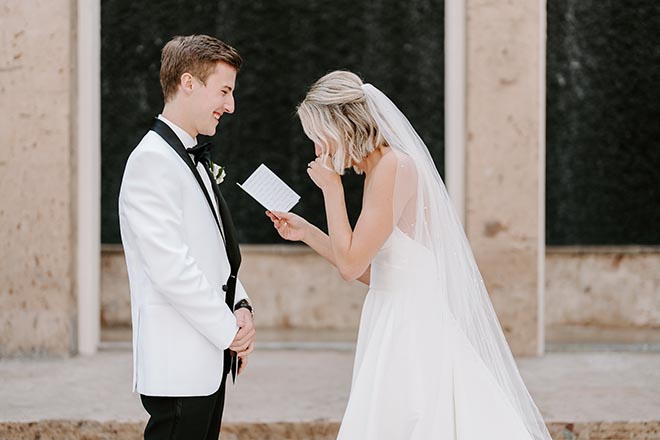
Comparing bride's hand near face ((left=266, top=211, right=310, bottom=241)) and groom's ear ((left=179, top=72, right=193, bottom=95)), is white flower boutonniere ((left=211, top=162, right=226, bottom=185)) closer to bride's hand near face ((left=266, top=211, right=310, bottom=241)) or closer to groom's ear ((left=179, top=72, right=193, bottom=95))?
bride's hand near face ((left=266, top=211, right=310, bottom=241))

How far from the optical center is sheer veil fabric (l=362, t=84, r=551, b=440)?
10.8ft

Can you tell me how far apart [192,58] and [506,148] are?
151 inches

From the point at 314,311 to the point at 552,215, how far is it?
2.08 metres

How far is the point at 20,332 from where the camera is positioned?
21.0 feet

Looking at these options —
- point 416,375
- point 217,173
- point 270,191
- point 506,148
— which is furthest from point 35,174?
point 416,375

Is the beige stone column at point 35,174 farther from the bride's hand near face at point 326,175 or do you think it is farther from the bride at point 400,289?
the bride's hand near face at point 326,175

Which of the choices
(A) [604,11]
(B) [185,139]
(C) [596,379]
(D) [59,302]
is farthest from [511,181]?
(B) [185,139]

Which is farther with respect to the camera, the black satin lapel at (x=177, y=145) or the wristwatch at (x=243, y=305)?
the wristwatch at (x=243, y=305)

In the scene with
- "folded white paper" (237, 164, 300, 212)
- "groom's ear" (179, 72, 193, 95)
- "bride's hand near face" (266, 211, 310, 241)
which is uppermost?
"groom's ear" (179, 72, 193, 95)

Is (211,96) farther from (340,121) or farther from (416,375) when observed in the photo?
(416,375)

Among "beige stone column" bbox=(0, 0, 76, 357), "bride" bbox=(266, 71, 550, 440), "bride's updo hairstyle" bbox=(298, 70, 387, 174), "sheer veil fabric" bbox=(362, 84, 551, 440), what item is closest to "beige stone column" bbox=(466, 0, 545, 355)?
"beige stone column" bbox=(0, 0, 76, 357)

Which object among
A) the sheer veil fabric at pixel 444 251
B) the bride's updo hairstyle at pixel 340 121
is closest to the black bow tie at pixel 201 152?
the bride's updo hairstyle at pixel 340 121

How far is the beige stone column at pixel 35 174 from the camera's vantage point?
20.8 ft

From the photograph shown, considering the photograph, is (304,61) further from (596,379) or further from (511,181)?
(596,379)
